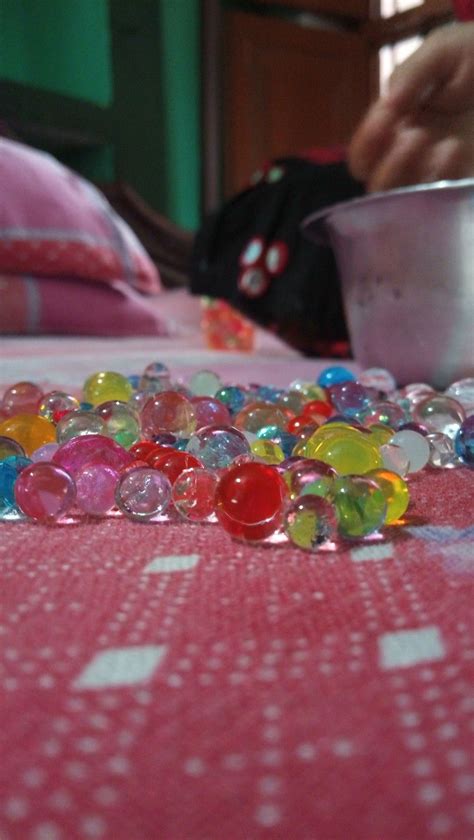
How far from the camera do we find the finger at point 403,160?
0.73m

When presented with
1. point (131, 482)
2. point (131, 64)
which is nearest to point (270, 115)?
point (131, 64)

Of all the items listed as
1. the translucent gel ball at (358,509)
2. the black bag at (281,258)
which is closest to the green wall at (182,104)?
the black bag at (281,258)

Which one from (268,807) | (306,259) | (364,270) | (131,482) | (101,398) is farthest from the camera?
(306,259)

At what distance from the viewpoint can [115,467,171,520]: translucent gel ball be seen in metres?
0.36

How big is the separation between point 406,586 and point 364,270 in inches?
22.1

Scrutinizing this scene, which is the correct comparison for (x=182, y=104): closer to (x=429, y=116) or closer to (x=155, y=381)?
(x=429, y=116)

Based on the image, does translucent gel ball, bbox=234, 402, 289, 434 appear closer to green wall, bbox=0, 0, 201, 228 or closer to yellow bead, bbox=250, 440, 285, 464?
yellow bead, bbox=250, 440, 285, 464

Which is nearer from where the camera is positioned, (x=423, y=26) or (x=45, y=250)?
(x=45, y=250)

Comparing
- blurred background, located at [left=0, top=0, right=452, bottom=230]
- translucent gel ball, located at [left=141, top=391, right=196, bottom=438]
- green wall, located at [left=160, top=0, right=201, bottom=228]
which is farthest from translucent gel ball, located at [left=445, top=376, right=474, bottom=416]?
green wall, located at [left=160, top=0, right=201, bottom=228]

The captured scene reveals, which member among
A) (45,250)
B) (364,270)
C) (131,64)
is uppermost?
(131,64)

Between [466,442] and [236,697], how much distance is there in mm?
292

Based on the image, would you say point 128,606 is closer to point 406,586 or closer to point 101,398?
point 406,586

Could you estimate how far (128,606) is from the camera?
243mm

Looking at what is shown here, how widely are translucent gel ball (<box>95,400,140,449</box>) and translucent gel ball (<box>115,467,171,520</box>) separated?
139 mm
